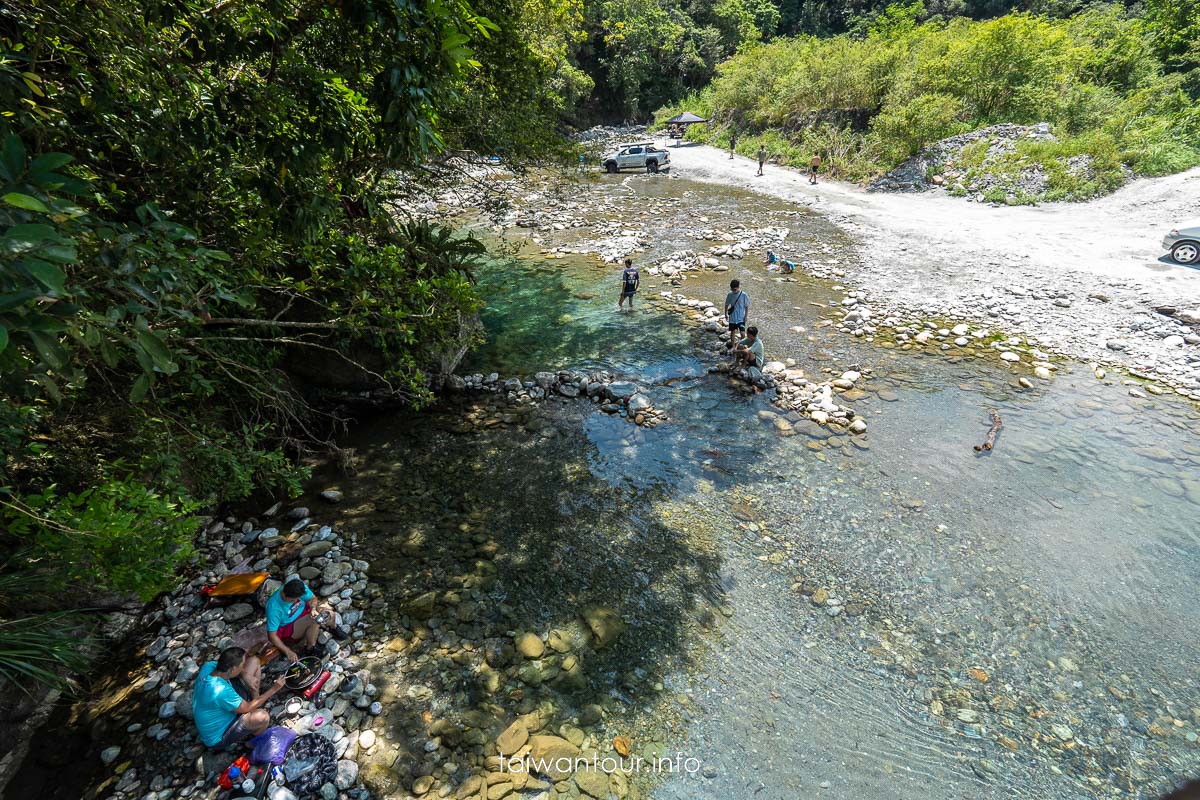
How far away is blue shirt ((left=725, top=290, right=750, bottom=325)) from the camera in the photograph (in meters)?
11.7

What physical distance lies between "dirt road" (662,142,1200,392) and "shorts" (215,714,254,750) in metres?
16.3

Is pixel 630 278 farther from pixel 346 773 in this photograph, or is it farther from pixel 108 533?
pixel 346 773

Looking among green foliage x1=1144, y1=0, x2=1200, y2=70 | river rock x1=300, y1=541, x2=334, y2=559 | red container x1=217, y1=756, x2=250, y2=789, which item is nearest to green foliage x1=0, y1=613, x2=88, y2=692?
red container x1=217, y1=756, x2=250, y2=789

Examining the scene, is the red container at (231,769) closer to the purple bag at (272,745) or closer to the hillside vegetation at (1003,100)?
the purple bag at (272,745)

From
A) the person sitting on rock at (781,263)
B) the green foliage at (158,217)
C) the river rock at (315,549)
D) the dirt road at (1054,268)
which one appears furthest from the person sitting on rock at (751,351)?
the river rock at (315,549)

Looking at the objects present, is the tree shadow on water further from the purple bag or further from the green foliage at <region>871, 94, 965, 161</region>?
the green foliage at <region>871, 94, 965, 161</region>

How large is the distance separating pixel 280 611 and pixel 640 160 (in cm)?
3445

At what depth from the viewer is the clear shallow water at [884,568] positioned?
4973mm

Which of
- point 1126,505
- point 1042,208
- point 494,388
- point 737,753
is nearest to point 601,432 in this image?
point 494,388

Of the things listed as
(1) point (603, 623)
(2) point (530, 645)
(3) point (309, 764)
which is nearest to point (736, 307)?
(1) point (603, 623)

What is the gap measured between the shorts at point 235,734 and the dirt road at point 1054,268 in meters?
16.3

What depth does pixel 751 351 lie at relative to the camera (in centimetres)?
1112

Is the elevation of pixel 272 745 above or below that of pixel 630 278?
below

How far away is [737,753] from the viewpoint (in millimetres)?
4918
